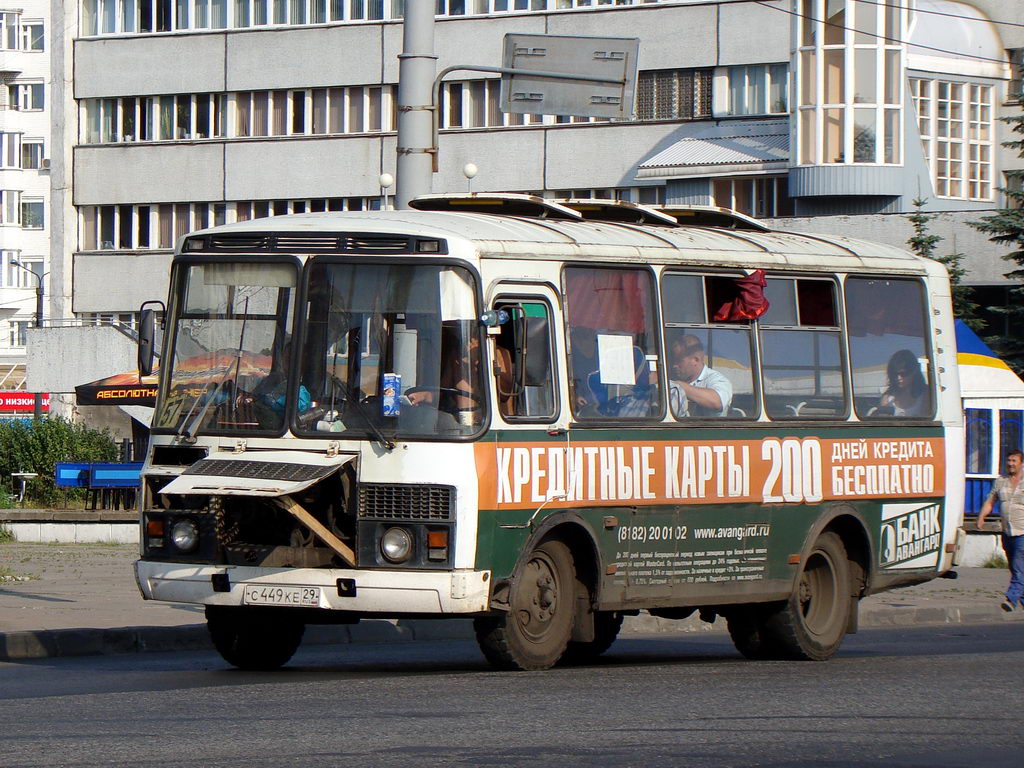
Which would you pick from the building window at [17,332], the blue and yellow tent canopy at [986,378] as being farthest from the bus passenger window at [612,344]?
the building window at [17,332]

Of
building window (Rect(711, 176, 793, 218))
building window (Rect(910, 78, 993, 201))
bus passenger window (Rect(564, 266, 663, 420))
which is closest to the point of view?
bus passenger window (Rect(564, 266, 663, 420))

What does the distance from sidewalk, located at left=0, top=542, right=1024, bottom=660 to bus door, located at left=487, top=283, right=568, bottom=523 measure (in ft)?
15.1

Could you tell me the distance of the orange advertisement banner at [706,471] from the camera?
11633 millimetres

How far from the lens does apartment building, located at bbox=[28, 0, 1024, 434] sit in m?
42.6

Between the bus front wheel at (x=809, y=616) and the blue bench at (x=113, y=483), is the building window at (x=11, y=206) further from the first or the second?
the bus front wheel at (x=809, y=616)

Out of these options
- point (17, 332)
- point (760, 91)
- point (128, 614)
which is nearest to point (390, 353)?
point (128, 614)

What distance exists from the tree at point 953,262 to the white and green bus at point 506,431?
23917mm

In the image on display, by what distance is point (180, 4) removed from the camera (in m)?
55.7

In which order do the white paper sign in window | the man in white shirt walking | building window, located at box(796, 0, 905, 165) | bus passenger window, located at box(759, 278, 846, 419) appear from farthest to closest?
building window, located at box(796, 0, 905, 165), the man in white shirt walking, bus passenger window, located at box(759, 278, 846, 419), the white paper sign in window

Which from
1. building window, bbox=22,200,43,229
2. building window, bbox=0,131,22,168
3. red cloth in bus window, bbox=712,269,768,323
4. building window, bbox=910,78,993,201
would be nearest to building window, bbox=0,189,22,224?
building window, bbox=22,200,43,229

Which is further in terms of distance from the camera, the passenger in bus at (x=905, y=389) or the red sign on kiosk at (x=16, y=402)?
the red sign on kiosk at (x=16, y=402)

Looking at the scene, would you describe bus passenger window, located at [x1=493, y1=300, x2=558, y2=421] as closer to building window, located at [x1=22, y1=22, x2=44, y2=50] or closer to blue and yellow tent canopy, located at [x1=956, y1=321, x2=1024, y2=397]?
blue and yellow tent canopy, located at [x1=956, y1=321, x2=1024, y2=397]

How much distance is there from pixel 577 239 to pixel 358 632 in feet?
17.4

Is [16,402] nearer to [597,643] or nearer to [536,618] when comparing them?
[597,643]
